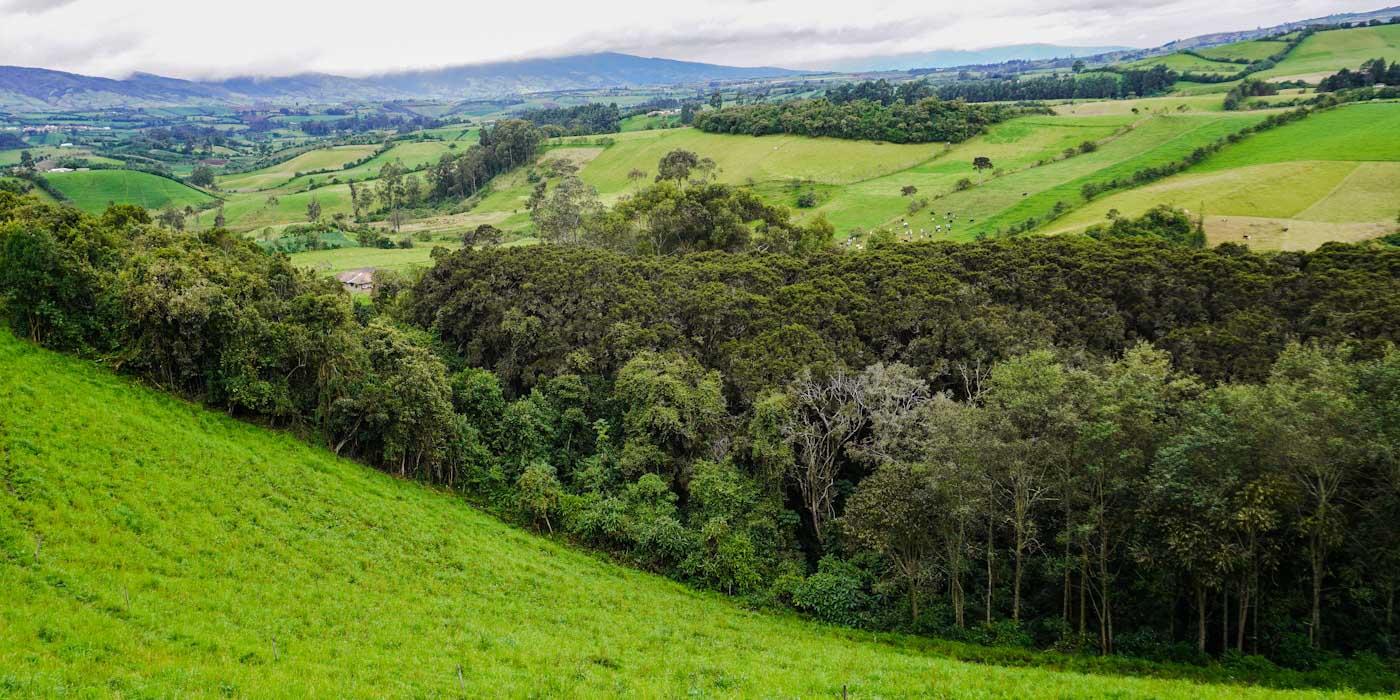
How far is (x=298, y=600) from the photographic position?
2125cm

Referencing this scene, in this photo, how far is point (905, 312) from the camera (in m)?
43.5

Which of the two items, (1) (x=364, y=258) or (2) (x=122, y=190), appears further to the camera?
(2) (x=122, y=190)

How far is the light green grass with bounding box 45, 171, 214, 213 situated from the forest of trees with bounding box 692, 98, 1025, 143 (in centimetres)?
13679

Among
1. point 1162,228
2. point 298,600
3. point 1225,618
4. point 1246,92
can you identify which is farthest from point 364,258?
point 1246,92

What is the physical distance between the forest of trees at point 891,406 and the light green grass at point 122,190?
141257mm

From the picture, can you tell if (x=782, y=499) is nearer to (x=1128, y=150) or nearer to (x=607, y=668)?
(x=607, y=668)

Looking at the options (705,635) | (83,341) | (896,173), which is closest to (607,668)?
(705,635)

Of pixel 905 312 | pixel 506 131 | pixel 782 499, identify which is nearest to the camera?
pixel 782 499

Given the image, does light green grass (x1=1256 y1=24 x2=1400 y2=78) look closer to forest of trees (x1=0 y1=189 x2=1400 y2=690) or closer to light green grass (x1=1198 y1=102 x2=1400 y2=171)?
light green grass (x1=1198 y1=102 x2=1400 y2=171)

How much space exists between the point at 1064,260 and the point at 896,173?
7999 cm

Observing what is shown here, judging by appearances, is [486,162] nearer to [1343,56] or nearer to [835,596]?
[835,596]

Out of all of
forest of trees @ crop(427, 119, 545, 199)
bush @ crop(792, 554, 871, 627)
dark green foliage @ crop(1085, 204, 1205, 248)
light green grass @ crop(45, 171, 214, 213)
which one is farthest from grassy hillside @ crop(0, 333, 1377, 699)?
light green grass @ crop(45, 171, 214, 213)

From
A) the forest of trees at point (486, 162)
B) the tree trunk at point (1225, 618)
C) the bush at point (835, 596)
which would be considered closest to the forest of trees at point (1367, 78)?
the tree trunk at point (1225, 618)

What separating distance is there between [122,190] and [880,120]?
588 feet
